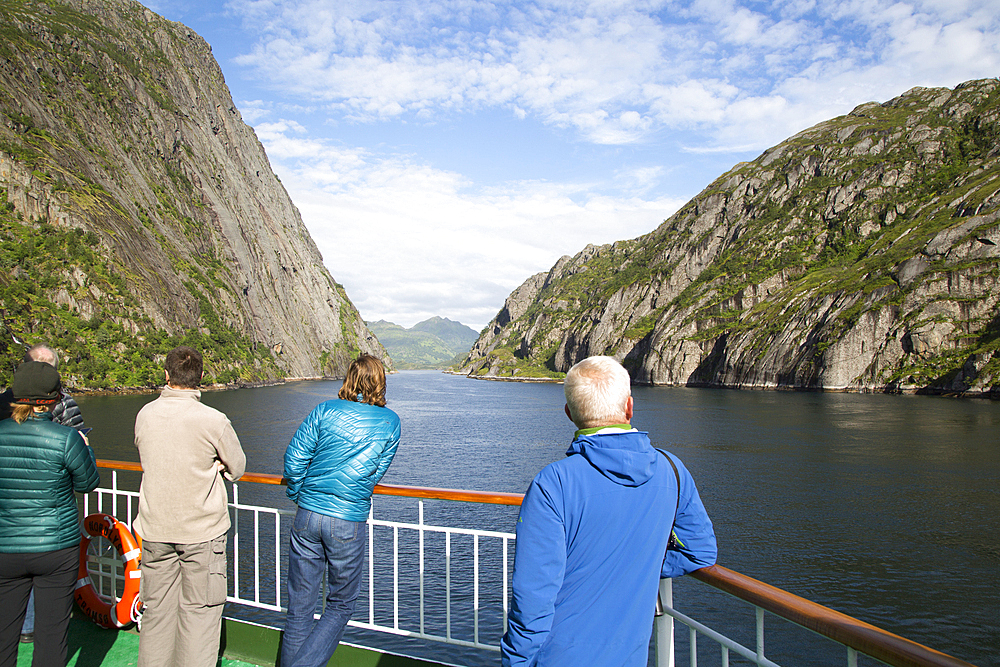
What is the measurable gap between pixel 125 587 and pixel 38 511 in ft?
5.84

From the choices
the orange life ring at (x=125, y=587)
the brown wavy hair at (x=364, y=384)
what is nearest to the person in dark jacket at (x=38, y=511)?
the orange life ring at (x=125, y=587)

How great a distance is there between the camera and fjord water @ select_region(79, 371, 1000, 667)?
13.9m

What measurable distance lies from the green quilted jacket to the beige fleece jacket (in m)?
0.55

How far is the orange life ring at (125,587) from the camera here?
5.25 meters

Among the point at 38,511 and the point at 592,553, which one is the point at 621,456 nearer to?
the point at 592,553

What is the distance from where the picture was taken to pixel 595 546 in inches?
88.6

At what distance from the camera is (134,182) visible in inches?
3620

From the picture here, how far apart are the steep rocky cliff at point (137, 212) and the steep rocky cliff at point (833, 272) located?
80.8m

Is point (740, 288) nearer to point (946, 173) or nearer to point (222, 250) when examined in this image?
point (946, 173)

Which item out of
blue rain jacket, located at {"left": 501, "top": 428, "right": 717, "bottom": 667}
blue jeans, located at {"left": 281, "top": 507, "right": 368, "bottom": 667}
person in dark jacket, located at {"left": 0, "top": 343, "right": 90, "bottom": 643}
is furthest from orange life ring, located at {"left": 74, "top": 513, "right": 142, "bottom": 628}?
blue rain jacket, located at {"left": 501, "top": 428, "right": 717, "bottom": 667}

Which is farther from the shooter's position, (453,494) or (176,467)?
(453,494)

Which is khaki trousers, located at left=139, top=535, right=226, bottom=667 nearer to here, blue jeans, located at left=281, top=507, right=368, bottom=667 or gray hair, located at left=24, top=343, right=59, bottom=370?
blue jeans, located at left=281, top=507, right=368, bottom=667

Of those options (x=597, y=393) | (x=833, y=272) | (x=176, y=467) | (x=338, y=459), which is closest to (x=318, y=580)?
(x=338, y=459)

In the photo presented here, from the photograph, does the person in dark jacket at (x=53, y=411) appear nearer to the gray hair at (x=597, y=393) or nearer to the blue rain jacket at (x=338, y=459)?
the blue rain jacket at (x=338, y=459)
